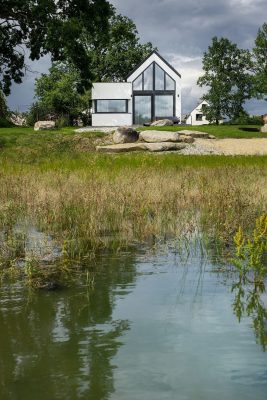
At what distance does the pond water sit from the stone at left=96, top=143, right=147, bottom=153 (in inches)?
1135

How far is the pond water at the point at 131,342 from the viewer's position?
150 inches

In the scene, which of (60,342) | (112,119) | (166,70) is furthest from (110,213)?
(166,70)

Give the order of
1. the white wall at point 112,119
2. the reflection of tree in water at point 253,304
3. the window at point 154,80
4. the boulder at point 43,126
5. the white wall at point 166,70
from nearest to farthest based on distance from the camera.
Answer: the reflection of tree in water at point 253,304 < the boulder at point 43,126 < the white wall at point 112,119 < the white wall at point 166,70 < the window at point 154,80

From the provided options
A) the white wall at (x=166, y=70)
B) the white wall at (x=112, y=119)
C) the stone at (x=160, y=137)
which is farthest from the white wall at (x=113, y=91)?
the stone at (x=160, y=137)

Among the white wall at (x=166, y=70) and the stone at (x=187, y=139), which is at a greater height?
the white wall at (x=166, y=70)

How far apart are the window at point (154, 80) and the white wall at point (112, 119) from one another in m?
3.42

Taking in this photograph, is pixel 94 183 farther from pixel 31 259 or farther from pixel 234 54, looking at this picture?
pixel 234 54

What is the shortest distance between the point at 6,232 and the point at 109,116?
57216mm

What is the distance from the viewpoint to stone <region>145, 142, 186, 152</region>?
36.1 meters

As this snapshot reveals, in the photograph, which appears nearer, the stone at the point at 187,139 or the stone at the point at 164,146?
the stone at the point at 164,146

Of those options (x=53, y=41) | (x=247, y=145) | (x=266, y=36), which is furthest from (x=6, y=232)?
(x=266, y=36)

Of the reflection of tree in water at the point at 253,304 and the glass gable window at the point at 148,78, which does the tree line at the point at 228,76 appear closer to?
the glass gable window at the point at 148,78

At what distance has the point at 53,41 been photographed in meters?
31.9

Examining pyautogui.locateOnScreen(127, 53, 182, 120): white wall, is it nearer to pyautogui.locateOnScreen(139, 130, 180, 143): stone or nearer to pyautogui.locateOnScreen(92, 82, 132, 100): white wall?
pyautogui.locateOnScreen(92, 82, 132, 100): white wall
